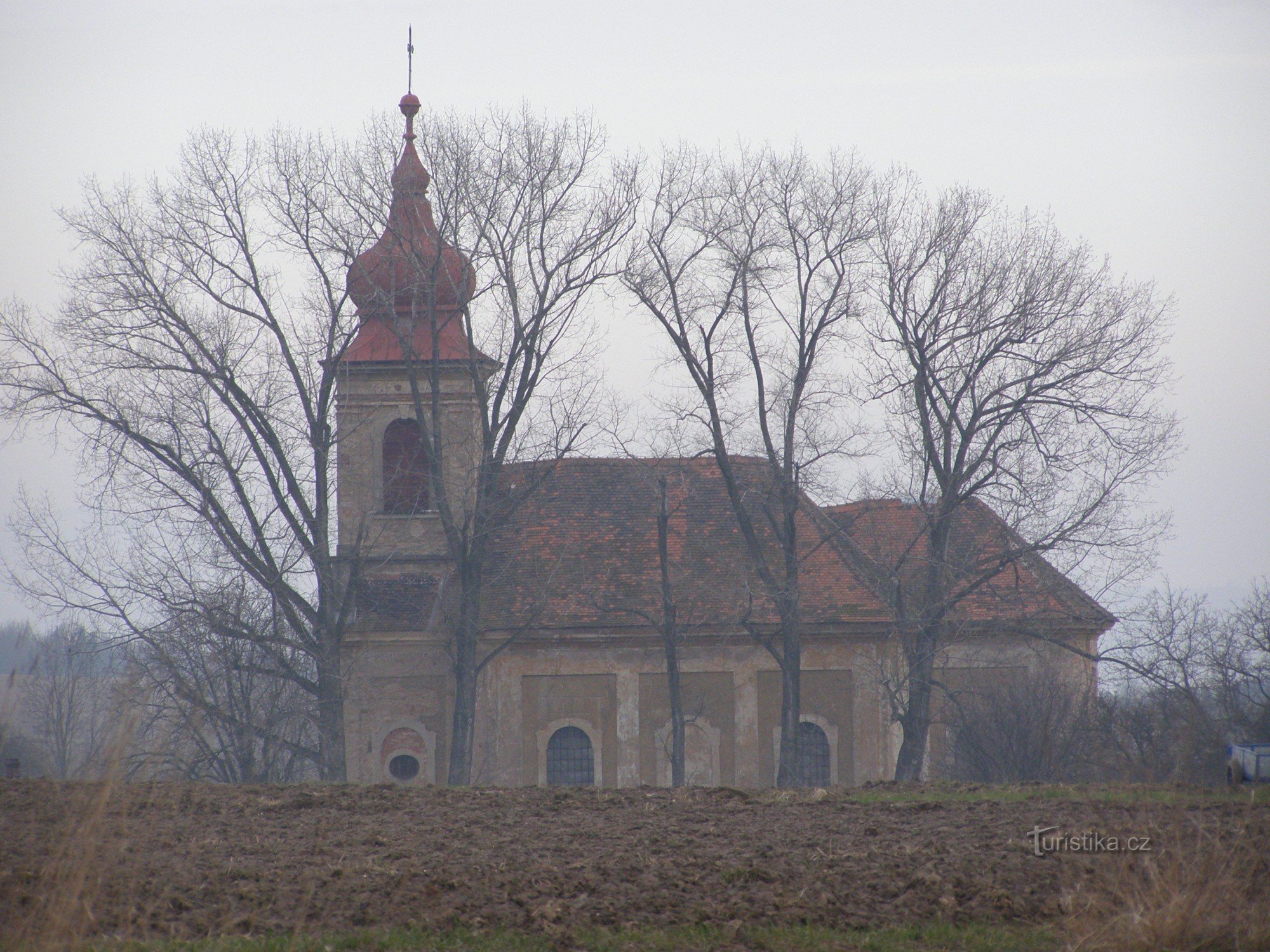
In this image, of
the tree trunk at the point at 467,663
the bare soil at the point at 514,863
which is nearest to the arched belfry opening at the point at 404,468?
the tree trunk at the point at 467,663

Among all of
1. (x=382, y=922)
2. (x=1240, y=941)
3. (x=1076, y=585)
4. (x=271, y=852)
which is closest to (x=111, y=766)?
(x=382, y=922)

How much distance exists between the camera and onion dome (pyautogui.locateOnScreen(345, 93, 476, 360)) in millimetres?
24312

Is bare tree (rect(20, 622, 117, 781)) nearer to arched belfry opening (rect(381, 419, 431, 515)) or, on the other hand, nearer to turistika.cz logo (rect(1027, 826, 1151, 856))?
turistika.cz logo (rect(1027, 826, 1151, 856))

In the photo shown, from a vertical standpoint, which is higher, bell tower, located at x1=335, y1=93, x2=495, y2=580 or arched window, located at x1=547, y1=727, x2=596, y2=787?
bell tower, located at x1=335, y1=93, x2=495, y2=580

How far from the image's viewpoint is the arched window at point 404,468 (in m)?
27.4

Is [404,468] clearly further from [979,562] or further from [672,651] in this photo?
[979,562]

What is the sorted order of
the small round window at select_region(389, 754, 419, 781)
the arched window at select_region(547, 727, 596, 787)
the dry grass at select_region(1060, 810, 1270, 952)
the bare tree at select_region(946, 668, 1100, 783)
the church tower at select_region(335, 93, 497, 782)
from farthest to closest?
the small round window at select_region(389, 754, 419, 781)
the arched window at select_region(547, 727, 596, 787)
the church tower at select_region(335, 93, 497, 782)
the bare tree at select_region(946, 668, 1100, 783)
the dry grass at select_region(1060, 810, 1270, 952)

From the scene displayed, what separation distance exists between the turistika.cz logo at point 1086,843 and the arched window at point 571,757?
689 inches

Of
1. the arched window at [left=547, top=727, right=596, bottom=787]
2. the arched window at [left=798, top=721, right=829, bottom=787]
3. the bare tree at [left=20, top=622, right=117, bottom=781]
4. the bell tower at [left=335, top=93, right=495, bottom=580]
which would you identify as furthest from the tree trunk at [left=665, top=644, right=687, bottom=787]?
the bare tree at [left=20, top=622, right=117, bottom=781]

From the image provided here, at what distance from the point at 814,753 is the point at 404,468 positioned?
11124 mm

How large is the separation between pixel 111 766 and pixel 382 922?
6.64 feet

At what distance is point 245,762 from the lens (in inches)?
909

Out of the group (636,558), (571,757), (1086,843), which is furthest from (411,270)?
(1086,843)

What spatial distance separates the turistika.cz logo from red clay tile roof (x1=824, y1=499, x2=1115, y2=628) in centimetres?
1425
